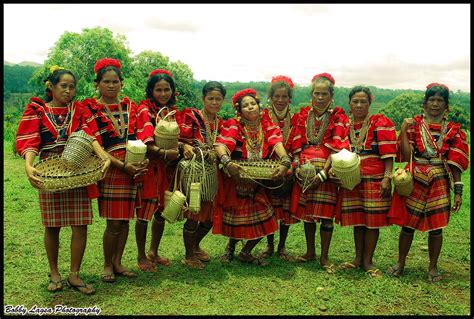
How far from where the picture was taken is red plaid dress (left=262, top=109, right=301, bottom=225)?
5148 millimetres

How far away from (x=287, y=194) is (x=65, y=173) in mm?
2593

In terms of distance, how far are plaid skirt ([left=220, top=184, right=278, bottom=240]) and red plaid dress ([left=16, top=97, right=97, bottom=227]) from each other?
1.59m

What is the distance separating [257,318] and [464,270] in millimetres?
2892

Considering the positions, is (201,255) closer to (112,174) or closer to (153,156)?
(153,156)

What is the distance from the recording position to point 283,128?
5.22 meters

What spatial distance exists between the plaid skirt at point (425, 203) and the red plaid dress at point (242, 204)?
141cm

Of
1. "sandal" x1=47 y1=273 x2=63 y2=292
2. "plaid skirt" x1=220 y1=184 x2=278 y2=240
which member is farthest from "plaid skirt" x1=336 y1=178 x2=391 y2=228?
"sandal" x1=47 y1=273 x2=63 y2=292

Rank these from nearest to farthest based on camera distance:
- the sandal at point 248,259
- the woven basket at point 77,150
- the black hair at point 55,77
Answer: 1. the woven basket at point 77,150
2. the black hair at point 55,77
3. the sandal at point 248,259

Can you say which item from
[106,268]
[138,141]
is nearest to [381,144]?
[138,141]

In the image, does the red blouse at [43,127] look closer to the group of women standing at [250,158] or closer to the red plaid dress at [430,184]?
the group of women standing at [250,158]

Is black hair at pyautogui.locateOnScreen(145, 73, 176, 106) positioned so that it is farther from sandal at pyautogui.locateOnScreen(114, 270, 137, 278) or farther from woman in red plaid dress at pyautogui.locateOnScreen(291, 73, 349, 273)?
sandal at pyautogui.locateOnScreen(114, 270, 137, 278)

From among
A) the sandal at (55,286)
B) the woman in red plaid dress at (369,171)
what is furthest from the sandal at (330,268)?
the sandal at (55,286)

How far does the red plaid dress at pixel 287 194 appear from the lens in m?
5.15

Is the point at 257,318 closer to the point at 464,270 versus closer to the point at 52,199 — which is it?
the point at 52,199
